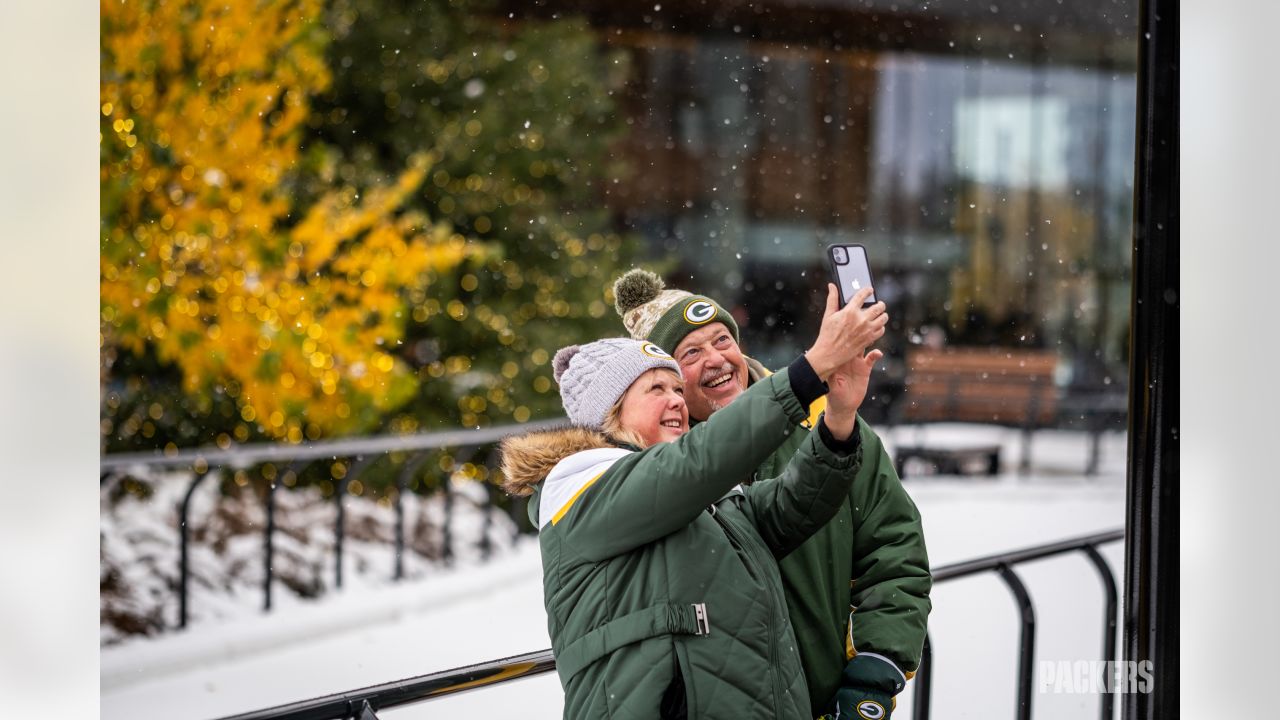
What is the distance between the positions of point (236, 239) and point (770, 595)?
5720 mm

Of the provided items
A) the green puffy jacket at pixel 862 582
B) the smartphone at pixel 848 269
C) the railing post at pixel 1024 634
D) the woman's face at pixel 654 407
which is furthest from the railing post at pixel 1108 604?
the woman's face at pixel 654 407

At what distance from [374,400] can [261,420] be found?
73 centimetres

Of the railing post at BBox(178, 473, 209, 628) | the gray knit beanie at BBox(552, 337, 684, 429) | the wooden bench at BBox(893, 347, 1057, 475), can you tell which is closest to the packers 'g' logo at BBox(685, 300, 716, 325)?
the gray knit beanie at BBox(552, 337, 684, 429)

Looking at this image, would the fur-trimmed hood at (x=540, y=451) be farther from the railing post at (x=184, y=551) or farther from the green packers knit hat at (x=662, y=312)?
the railing post at (x=184, y=551)

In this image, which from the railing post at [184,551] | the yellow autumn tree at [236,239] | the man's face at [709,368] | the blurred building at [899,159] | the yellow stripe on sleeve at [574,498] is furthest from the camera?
the blurred building at [899,159]

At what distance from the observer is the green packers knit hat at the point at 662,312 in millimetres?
2121

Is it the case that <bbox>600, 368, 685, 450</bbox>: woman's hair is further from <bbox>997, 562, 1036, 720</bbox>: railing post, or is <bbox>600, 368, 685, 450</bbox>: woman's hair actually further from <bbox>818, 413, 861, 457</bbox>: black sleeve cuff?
<bbox>997, 562, 1036, 720</bbox>: railing post

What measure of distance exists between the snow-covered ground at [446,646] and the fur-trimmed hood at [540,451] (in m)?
2.69

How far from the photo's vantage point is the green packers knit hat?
2.12m

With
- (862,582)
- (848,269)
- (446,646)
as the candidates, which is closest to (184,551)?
(446,646)

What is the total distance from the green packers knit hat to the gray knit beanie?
0.21m

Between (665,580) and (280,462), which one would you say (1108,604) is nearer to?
(665,580)
